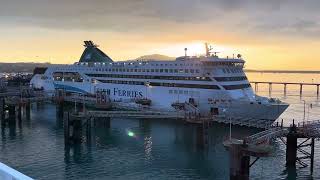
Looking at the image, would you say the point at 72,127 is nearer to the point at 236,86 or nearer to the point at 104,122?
the point at 104,122

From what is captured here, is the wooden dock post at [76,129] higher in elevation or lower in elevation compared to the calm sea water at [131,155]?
higher

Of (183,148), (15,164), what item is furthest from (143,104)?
(15,164)

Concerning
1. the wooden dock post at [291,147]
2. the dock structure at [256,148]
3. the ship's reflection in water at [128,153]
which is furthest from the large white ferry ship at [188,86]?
the dock structure at [256,148]

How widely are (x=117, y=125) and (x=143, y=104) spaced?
9245mm

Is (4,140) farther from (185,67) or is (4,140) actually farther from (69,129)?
(185,67)

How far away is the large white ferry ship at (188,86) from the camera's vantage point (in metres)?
54.4

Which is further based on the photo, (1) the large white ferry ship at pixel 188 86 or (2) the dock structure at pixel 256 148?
(1) the large white ferry ship at pixel 188 86

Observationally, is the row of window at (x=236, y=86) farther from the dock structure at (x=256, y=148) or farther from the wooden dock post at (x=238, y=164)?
the wooden dock post at (x=238, y=164)

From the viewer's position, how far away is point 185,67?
197 ft

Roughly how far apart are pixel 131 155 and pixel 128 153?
802 millimetres

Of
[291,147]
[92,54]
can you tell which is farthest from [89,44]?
[291,147]

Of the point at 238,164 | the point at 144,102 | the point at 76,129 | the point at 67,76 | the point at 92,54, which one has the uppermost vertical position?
the point at 92,54

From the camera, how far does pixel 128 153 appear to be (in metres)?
39.5

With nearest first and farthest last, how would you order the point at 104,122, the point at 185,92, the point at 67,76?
the point at 104,122 → the point at 185,92 → the point at 67,76
